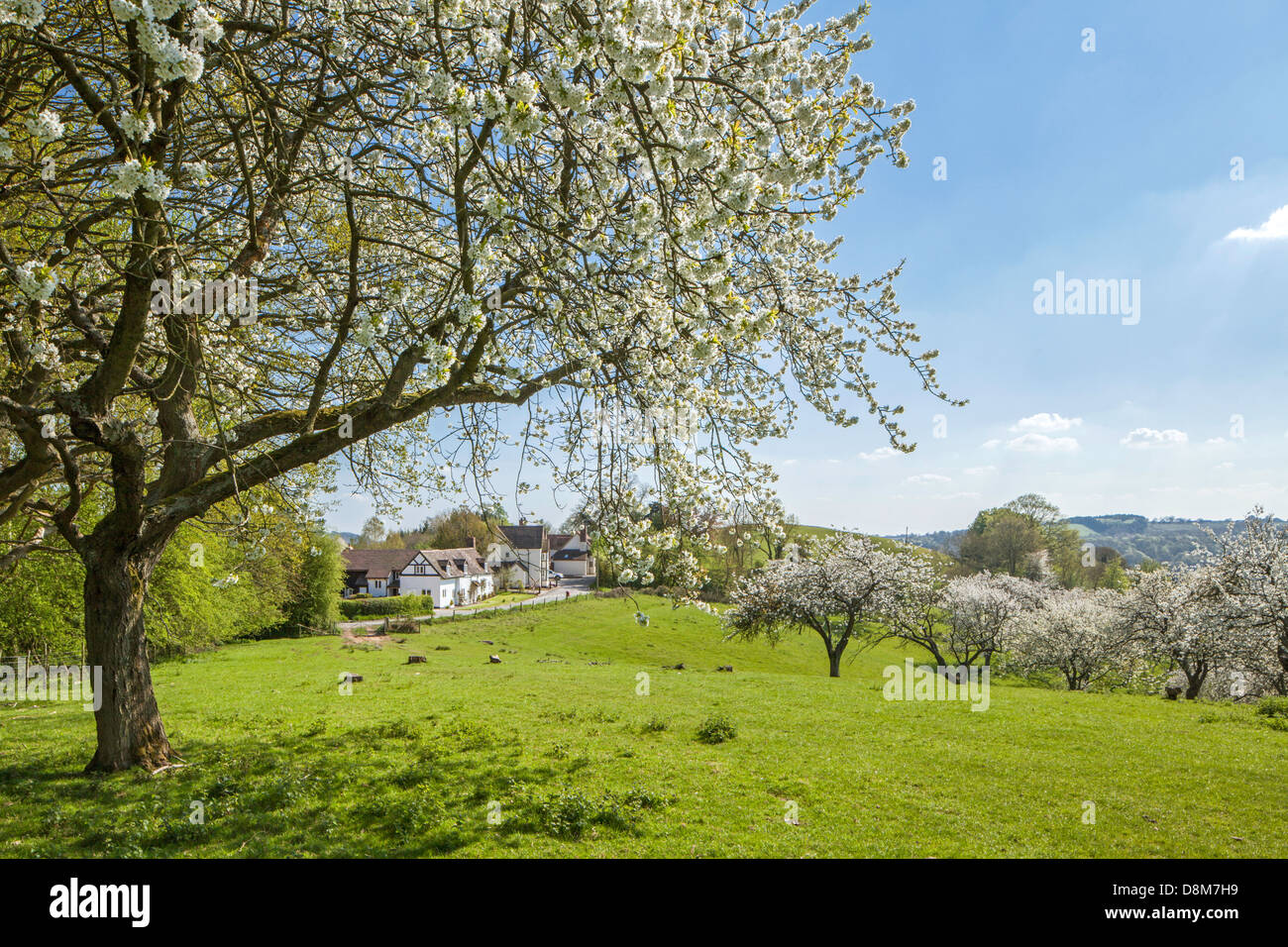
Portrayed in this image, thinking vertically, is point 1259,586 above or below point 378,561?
above

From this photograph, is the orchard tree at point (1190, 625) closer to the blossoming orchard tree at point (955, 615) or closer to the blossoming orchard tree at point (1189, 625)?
the blossoming orchard tree at point (1189, 625)

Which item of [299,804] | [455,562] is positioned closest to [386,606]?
[455,562]

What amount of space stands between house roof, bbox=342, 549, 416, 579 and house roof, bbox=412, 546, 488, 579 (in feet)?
4.30

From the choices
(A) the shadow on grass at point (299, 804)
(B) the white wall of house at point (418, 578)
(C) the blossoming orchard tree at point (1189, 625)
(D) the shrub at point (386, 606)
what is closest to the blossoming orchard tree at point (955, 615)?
(C) the blossoming orchard tree at point (1189, 625)

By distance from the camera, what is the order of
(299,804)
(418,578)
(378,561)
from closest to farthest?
1. (299,804)
2. (418,578)
3. (378,561)

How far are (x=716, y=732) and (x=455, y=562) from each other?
53397 mm

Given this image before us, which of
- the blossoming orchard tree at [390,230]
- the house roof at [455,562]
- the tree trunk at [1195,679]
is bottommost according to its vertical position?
the tree trunk at [1195,679]

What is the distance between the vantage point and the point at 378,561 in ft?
192

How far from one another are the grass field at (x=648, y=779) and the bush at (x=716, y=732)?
0.25m

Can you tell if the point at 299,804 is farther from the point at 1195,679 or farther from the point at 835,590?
the point at 1195,679

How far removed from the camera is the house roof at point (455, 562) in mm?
56219

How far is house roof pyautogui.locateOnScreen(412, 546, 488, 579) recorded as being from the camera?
5622 cm
